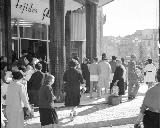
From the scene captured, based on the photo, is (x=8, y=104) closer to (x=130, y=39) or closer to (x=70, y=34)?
(x=70, y=34)

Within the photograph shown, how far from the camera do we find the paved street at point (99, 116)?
9.71 meters

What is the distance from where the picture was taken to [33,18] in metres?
17.7

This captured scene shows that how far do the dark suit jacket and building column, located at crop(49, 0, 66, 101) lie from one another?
3185 mm

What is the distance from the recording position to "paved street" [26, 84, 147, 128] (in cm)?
971

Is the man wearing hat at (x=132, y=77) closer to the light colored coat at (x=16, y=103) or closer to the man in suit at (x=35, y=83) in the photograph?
the man in suit at (x=35, y=83)

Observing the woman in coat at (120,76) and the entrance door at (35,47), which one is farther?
the entrance door at (35,47)

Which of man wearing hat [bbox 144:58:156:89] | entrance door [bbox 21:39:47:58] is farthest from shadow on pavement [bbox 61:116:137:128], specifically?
entrance door [bbox 21:39:47:58]

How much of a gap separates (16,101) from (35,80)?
2804mm

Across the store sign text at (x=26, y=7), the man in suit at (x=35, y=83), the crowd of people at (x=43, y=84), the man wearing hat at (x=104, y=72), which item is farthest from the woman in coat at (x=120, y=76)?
the store sign text at (x=26, y=7)

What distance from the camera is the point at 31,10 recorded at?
656 inches

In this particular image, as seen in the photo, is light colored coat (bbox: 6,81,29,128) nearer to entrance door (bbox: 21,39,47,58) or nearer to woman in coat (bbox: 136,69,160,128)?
woman in coat (bbox: 136,69,160,128)

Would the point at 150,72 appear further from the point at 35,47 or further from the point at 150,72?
the point at 35,47

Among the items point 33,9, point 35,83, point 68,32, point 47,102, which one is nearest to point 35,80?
point 35,83

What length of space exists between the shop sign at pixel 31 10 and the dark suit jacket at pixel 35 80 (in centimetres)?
574
